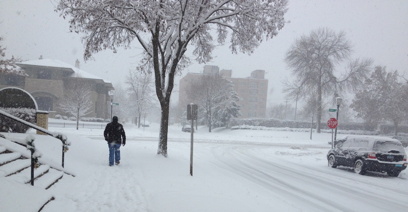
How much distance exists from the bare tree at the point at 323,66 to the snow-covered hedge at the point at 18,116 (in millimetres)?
36117

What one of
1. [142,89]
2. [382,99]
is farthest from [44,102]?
Result: [382,99]

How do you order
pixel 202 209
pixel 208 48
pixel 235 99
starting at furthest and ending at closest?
pixel 235 99, pixel 208 48, pixel 202 209

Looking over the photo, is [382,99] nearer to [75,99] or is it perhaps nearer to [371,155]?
[371,155]

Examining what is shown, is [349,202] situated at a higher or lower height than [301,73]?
lower

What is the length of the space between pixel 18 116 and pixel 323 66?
38487mm

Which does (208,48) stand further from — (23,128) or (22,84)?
(22,84)

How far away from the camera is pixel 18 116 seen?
1288 centimetres

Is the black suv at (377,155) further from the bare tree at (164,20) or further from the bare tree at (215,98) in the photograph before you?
the bare tree at (215,98)

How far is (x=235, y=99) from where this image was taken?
50.1 metres

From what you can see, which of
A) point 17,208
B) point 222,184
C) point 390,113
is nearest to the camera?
point 17,208

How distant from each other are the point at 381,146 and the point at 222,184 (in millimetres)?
8657

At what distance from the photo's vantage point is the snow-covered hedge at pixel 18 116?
39.4 ft

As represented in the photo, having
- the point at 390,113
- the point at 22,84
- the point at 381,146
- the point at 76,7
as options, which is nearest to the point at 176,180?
the point at 76,7

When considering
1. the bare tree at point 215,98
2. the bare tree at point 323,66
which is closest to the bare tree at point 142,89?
the bare tree at point 215,98
